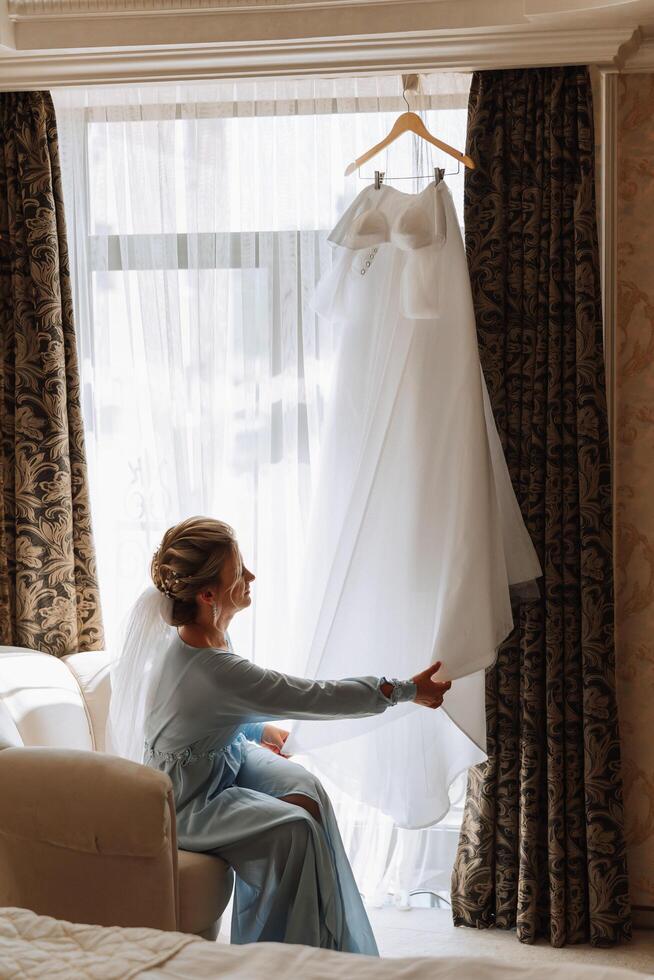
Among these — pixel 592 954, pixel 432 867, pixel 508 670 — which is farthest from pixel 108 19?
pixel 592 954

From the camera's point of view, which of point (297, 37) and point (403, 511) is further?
point (297, 37)

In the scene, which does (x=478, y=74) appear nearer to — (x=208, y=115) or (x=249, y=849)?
(x=208, y=115)

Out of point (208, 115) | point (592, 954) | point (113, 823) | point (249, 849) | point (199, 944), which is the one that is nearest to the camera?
point (199, 944)

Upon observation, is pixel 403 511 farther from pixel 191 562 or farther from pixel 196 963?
pixel 196 963

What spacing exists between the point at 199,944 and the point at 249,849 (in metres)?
0.73

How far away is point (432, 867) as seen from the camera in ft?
9.02

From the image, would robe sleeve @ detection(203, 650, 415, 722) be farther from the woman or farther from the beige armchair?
the beige armchair

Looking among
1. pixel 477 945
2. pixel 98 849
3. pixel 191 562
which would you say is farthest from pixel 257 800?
pixel 477 945

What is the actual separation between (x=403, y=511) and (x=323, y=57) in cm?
128

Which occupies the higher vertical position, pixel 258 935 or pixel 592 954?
pixel 258 935

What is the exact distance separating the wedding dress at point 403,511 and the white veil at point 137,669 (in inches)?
14.4

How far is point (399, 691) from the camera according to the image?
210 centimetres

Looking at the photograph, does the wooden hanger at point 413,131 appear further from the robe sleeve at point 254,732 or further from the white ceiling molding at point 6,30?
the robe sleeve at point 254,732

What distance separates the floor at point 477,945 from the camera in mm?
2424
